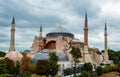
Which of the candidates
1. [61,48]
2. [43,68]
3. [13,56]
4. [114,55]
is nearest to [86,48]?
[61,48]

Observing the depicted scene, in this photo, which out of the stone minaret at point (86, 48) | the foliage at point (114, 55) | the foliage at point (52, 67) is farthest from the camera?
the foliage at point (114, 55)

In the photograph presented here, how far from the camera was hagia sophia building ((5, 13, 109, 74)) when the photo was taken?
43.4m

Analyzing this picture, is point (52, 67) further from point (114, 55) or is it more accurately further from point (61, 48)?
point (114, 55)

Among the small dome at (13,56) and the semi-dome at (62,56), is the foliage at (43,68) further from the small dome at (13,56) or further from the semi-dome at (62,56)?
the small dome at (13,56)

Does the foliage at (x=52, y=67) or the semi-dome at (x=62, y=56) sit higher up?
the semi-dome at (x=62, y=56)

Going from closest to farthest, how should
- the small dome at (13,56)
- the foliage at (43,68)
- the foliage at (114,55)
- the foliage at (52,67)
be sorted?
the foliage at (43,68) → the foliage at (52,67) → the small dome at (13,56) → the foliage at (114,55)

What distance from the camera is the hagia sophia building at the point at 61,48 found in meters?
43.4

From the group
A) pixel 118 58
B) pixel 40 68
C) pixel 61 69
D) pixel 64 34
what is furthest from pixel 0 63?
pixel 118 58

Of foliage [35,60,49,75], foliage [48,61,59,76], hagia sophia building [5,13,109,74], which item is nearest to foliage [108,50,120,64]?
hagia sophia building [5,13,109,74]

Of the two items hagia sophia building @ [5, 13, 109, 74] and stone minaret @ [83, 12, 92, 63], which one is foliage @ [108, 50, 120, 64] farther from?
stone minaret @ [83, 12, 92, 63]

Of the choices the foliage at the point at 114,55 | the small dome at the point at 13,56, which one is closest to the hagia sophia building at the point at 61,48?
the small dome at the point at 13,56

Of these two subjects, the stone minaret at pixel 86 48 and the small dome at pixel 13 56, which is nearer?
the small dome at pixel 13 56

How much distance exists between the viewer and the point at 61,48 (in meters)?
47.5

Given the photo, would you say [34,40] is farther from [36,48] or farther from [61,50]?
[61,50]
